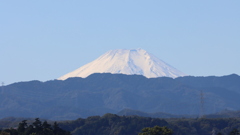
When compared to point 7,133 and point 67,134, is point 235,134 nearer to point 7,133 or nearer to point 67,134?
point 67,134

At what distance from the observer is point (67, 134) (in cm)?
11619

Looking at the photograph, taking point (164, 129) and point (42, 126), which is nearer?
point (164, 129)

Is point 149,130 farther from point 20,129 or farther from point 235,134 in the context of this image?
point 20,129

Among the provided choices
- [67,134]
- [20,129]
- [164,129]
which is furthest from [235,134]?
[20,129]

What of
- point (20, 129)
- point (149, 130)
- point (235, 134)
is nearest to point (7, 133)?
point (20, 129)

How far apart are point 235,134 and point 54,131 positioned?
3091 cm

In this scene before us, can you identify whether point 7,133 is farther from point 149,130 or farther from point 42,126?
point 149,130

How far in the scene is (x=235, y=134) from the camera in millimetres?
112812

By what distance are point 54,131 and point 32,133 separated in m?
6.67

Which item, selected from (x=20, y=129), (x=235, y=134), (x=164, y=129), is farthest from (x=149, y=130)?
(x=20, y=129)

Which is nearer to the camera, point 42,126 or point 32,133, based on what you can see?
point 32,133

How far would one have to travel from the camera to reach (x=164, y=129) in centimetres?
10344

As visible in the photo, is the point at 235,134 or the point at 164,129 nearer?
the point at 164,129

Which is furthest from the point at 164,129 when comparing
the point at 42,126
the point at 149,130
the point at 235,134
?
the point at 42,126
